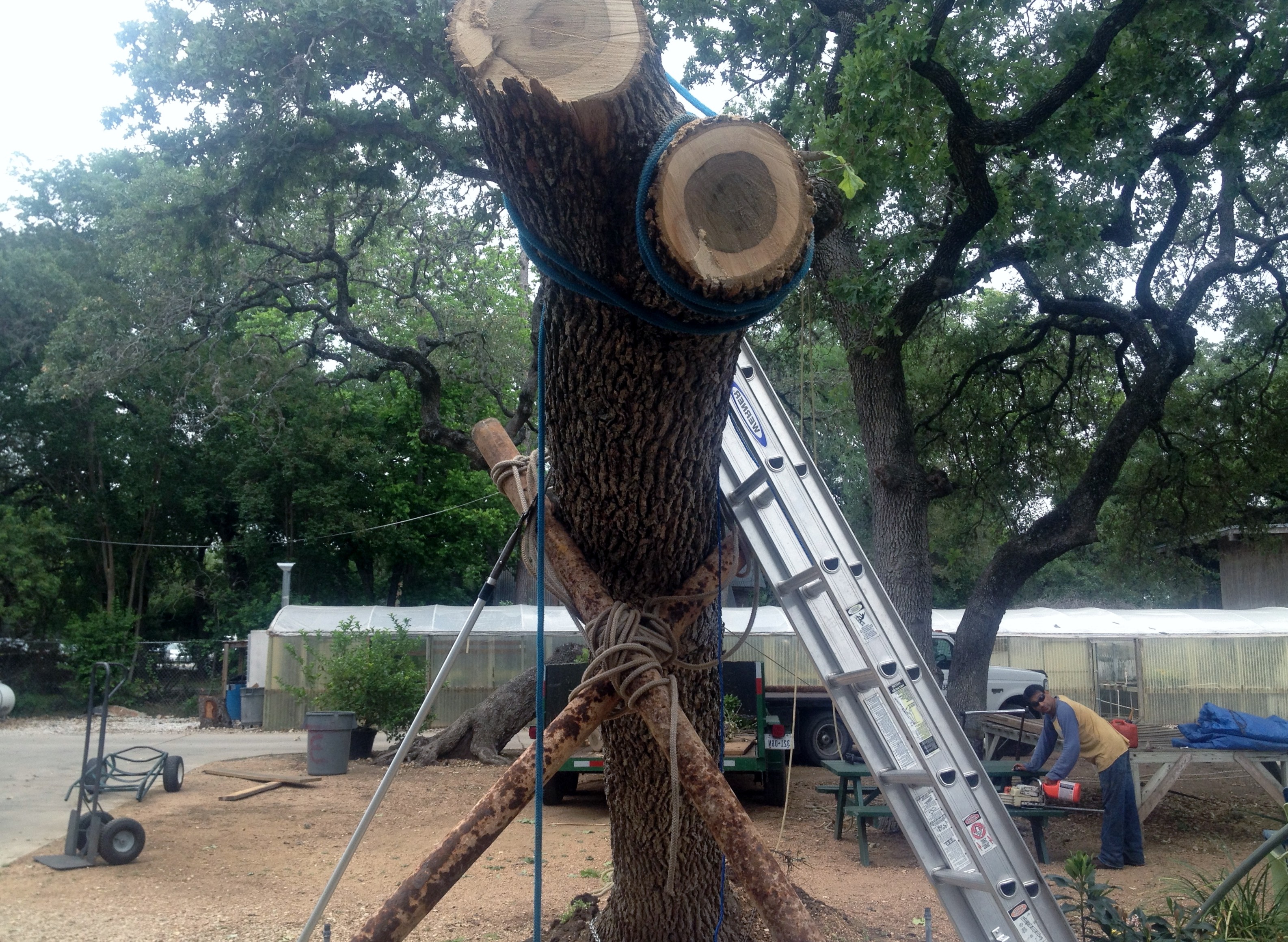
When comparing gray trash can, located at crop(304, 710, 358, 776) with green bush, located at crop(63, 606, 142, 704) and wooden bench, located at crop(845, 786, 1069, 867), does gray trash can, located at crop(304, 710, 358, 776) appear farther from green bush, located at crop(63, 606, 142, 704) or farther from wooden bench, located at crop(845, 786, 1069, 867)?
green bush, located at crop(63, 606, 142, 704)

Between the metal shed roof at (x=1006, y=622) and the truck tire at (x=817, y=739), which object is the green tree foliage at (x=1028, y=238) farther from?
the metal shed roof at (x=1006, y=622)

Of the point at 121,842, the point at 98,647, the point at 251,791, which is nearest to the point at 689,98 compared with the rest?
the point at 121,842

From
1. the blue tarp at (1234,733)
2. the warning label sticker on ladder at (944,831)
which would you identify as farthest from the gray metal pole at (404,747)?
the blue tarp at (1234,733)

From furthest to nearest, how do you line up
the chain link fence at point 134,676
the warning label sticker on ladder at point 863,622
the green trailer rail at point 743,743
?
1. the chain link fence at point 134,676
2. the green trailer rail at point 743,743
3. the warning label sticker on ladder at point 863,622

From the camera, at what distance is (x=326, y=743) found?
13.6 metres

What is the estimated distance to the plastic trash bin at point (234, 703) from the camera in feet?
74.9

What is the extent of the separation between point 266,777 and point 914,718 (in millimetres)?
10975

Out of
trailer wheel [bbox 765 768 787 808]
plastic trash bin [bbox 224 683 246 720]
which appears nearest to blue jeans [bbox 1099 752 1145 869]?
trailer wheel [bbox 765 768 787 808]

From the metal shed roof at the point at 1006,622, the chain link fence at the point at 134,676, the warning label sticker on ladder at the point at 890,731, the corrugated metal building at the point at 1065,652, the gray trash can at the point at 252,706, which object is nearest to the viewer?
the warning label sticker on ladder at the point at 890,731

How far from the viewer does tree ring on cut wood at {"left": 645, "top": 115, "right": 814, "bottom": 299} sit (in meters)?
2.11

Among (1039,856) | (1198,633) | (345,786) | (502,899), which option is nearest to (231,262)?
(345,786)

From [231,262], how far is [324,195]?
1.62 meters

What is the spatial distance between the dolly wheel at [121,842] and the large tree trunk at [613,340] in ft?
19.8

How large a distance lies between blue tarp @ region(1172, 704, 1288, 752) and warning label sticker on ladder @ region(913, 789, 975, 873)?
581 cm
